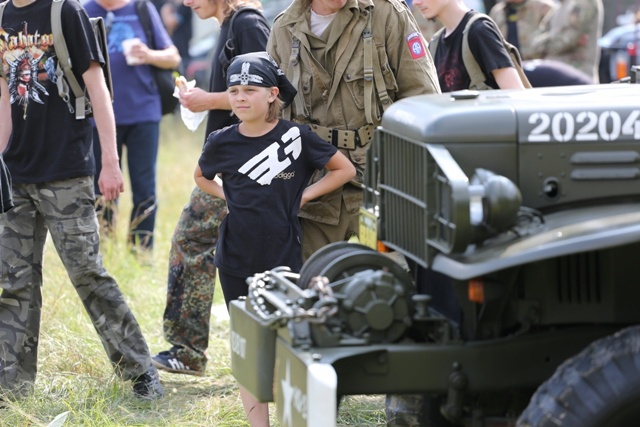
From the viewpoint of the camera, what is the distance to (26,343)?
567 centimetres

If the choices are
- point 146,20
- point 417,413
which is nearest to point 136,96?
point 146,20

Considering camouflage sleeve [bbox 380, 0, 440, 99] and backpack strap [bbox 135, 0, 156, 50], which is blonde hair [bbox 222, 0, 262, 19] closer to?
camouflage sleeve [bbox 380, 0, 440, 99]

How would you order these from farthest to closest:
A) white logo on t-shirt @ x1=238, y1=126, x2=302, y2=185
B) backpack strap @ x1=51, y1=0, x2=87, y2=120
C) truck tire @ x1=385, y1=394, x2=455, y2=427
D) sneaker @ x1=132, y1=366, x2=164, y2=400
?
sneaker @ x1=132, y1=366, x2=164, y2=400
backpack strap @ x1=51, y1=0, x2=87, y2=120
white logo on t-shirt @ x1=238, y1=126, x2=302, y2=185
truck tire @ x1=385, y1=394, x2=455, y2=427

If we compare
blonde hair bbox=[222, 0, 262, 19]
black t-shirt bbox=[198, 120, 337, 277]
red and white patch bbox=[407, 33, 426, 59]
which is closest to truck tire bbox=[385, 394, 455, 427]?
black t-shirt bbox=[198, 120, 337, 277]

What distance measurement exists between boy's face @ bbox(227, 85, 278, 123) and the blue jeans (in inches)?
154

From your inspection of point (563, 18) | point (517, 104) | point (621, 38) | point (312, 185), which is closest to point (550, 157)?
point (517, 104)

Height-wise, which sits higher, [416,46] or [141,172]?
[416,46]

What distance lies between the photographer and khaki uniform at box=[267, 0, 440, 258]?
5.28 m

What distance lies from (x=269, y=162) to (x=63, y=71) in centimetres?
117

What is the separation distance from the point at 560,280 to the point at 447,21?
8.36 feet

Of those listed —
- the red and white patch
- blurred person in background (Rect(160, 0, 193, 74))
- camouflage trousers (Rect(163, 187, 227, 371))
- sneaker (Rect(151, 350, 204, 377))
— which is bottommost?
blurred person in background (Rect(160, 0, 193, 74))

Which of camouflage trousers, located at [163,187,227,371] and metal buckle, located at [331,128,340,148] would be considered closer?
metal buckle, located at [331,128,340,148]

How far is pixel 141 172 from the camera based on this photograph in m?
9.05

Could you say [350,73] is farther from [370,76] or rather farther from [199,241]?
[199,241]
